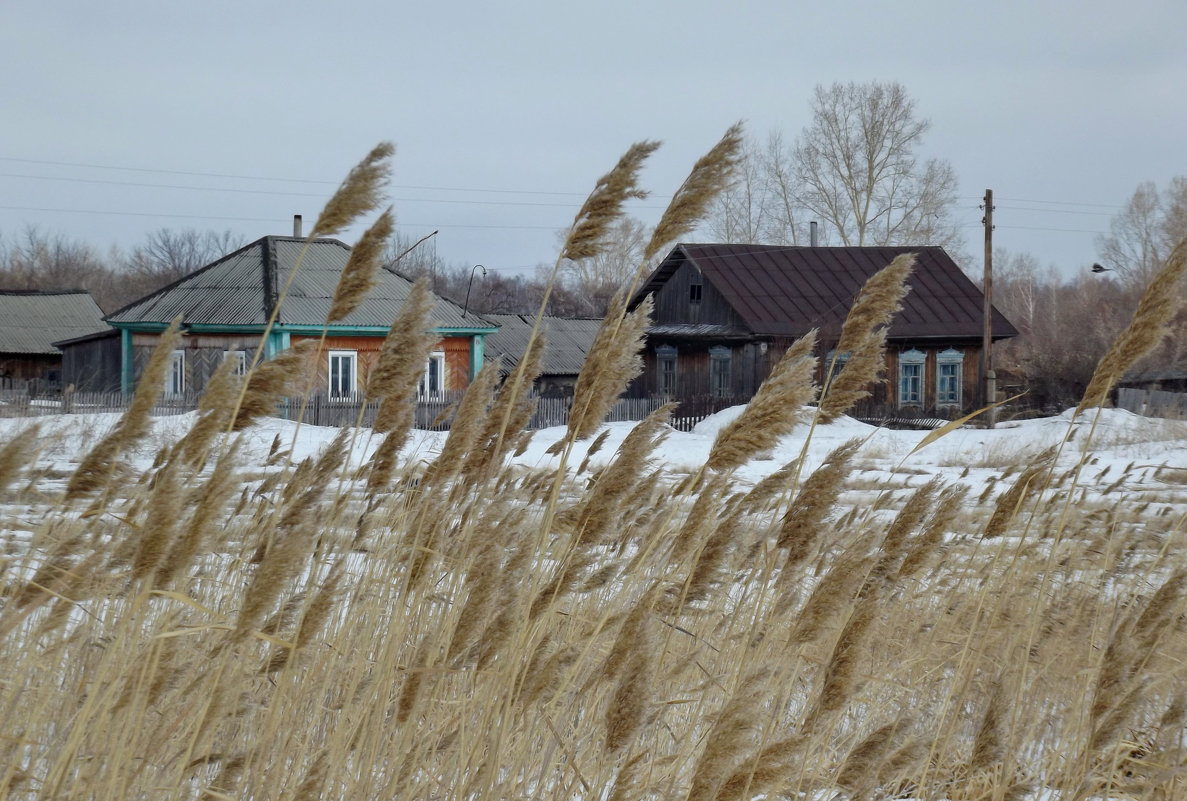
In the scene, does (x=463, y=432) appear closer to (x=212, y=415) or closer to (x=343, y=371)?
(x=212, y=415)

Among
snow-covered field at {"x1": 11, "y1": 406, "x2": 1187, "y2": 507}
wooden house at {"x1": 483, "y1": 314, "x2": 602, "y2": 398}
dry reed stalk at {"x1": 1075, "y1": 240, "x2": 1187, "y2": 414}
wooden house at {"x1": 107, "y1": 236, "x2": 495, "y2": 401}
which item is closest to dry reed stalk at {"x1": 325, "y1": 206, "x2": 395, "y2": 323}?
dry reed stalk at {"x1": 1075, "y1": 240, "x2": 1187, "y2": 414}

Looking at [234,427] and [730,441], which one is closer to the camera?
[234,427]

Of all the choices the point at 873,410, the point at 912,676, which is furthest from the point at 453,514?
the point at 873,410

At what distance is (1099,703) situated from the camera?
81.9 inches

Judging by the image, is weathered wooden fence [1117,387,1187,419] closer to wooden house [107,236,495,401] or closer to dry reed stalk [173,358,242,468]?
wooden house [107,236,495,401]

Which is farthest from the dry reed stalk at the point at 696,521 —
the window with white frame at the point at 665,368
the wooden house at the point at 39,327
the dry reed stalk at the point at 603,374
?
the wooden house at the point at 39,327

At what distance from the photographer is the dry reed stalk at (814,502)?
244 cm

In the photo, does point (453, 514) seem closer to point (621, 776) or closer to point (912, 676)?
point (621, 776)

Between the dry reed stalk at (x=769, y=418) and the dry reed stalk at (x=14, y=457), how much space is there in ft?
4.48

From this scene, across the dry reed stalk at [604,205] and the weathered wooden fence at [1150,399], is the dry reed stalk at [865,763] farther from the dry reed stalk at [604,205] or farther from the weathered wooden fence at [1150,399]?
the weathered wooden fence at [1150,399]

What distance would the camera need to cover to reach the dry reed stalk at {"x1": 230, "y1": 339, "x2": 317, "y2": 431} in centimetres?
225

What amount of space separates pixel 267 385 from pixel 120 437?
0.31 metres

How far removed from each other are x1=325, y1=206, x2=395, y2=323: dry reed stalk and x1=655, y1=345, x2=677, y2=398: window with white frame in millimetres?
29191

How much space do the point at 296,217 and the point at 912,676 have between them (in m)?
29.1
